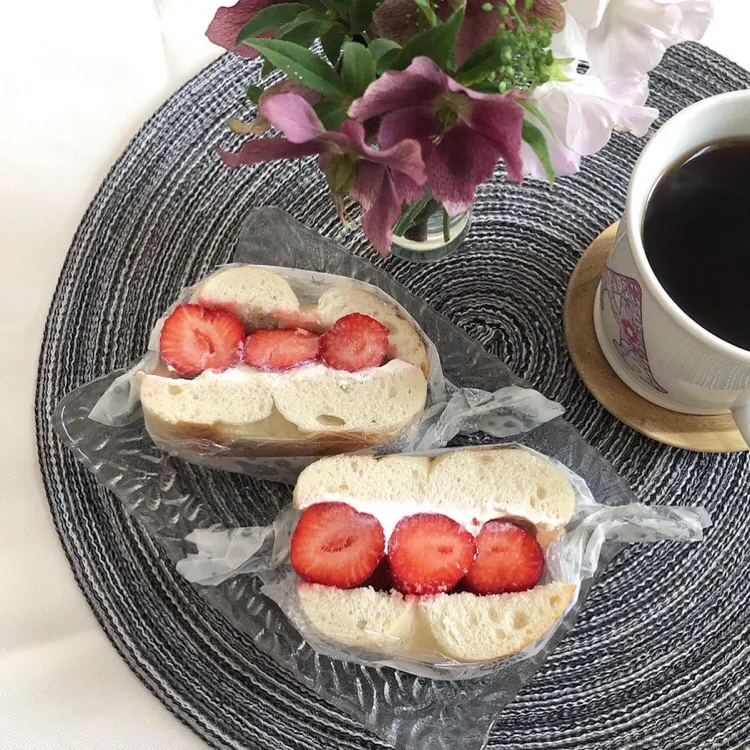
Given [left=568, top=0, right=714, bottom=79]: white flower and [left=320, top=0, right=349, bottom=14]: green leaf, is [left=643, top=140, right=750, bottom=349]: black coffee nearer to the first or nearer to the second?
[left=568, top=0, right=714, bottom=79]: white flower

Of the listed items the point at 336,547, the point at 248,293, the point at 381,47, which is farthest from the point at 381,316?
the point at 381,47

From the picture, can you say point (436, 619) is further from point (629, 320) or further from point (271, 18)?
point (271, 18)

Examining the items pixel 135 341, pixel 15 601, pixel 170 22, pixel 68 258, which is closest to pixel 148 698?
pixel 15 601

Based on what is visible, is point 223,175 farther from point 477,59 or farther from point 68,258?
point 477,59

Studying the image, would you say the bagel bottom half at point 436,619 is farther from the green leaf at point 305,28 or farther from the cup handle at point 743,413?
the green leaf at point 305,28

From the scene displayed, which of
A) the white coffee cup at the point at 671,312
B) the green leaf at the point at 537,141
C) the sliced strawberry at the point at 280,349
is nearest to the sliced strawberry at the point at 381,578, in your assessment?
the sliced strawberry at the point at 280,349

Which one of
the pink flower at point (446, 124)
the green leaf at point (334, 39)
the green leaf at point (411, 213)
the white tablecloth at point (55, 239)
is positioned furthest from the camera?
the white tablecloth at point (55, 239)
